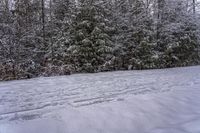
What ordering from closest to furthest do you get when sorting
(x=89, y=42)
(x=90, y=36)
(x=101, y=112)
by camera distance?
(x=101, y=112), (x=89, y=42), (x=90, y=36)

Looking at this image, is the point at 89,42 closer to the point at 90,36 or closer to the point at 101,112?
the point at 90,36

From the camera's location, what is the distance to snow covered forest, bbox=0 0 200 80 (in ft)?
33.8

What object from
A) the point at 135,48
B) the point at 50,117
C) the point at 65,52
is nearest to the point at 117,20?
the point at 135,48

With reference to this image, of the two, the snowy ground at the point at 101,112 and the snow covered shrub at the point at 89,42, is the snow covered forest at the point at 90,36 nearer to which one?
the snow covered shrub at the point at 89,42

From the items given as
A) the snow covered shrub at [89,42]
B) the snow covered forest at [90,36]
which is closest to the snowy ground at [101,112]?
the snow covered forest at [90,36]

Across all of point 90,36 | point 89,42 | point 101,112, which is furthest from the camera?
point 90,36

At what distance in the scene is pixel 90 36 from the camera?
36.6ft

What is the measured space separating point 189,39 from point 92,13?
5.94 meters

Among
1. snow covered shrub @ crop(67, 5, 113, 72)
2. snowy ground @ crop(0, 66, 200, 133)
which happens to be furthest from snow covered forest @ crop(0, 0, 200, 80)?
snowy ground @ crop(0, 66, 200, 133)

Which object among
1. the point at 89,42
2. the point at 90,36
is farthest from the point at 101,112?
the point at 90,36

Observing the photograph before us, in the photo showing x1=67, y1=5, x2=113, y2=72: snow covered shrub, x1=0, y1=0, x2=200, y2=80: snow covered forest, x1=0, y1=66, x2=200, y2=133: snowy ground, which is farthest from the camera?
x1=67, y1=5, x2=113, y2=72: snow covered shrub

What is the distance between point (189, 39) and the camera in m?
13.7

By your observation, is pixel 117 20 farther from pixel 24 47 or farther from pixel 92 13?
pixel 24 47

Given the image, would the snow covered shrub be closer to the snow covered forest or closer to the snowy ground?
the snow covered forest
